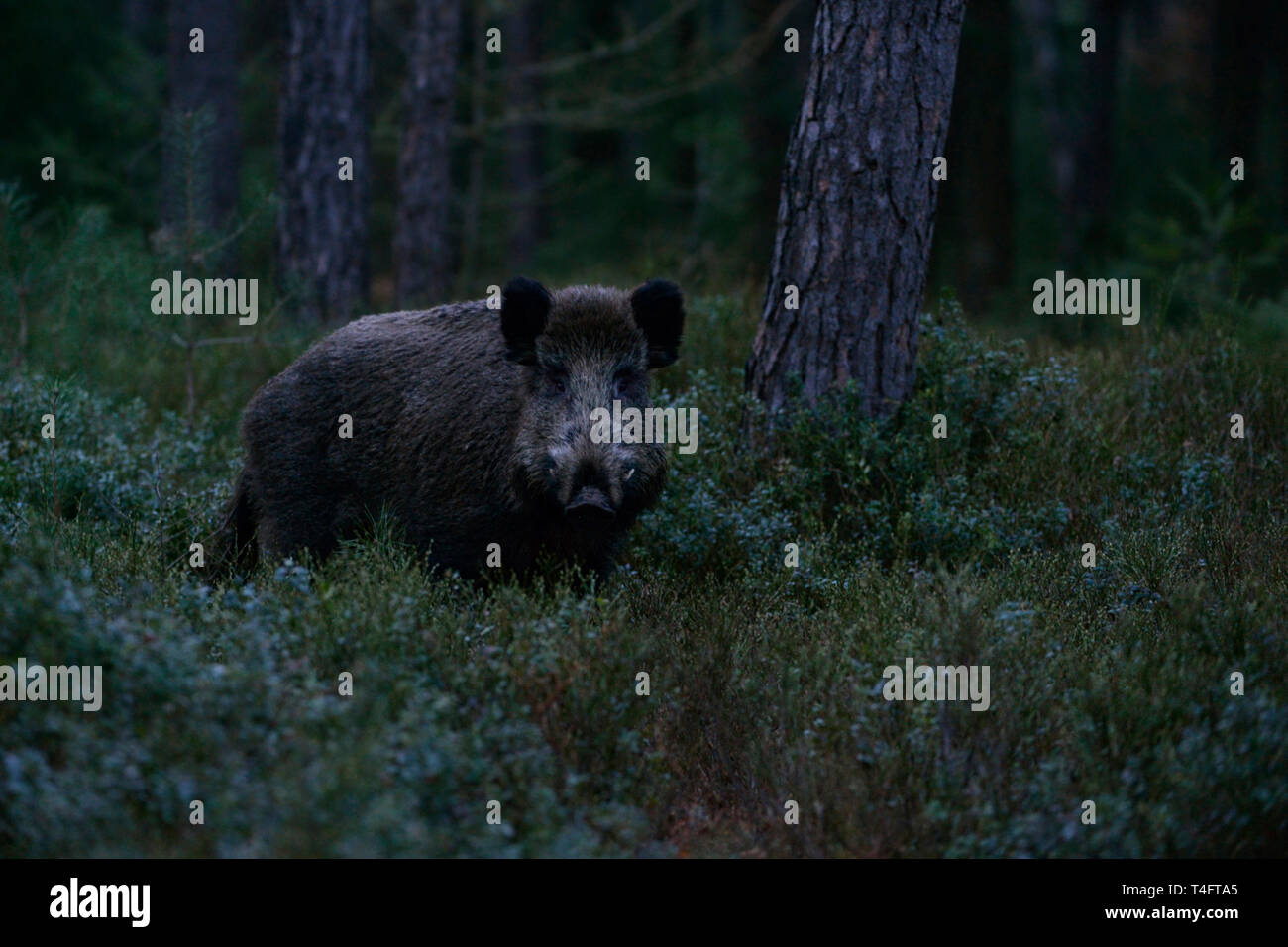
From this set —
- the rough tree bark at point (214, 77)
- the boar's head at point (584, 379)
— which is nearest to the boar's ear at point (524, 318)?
the boar's head at point (584, 379)

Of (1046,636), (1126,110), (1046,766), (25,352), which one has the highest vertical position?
(1126,110)

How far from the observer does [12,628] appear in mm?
4582

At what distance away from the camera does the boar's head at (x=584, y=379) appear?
606 cm

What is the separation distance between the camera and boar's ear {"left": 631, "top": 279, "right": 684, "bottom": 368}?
6637mm

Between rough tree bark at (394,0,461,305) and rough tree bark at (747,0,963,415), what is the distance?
619cm

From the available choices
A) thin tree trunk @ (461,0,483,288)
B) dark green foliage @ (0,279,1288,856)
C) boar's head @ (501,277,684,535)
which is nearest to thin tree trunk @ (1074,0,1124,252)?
thin tree trunk @ (461,0,483,288)

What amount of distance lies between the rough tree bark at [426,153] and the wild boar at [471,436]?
6075mm

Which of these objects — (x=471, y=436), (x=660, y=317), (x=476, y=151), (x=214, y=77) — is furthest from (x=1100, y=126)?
(x=471, y=436)

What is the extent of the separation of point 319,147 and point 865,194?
5933 mm

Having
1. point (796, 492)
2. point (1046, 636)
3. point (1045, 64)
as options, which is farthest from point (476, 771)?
point (1045, 64)

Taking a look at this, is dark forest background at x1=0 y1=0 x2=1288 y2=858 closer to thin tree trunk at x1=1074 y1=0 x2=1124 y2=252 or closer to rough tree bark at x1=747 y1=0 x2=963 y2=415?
rough tree bark at x1=747 y1=0 x2=963 y2=415
